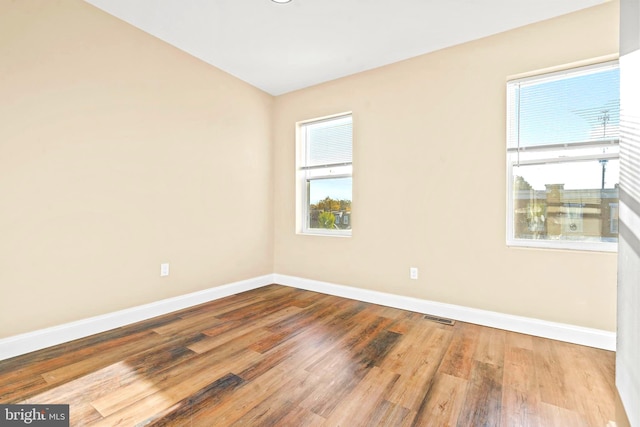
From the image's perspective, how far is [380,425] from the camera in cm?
141

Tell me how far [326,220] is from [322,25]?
2182 mm

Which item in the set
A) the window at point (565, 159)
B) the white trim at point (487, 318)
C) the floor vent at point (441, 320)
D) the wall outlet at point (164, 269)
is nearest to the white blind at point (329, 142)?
the white trim at point (487, 318)

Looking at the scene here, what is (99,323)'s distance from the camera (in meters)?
2.40

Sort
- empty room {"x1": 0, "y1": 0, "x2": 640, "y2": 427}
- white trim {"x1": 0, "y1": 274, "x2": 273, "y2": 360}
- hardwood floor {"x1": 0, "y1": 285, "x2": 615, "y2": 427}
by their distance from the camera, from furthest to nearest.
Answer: white trim {"x1": 0, "y1": 274, "x2": 273, "y2": 360}
empty room {"x1": 0, "y1": 0, "x2": 640, "y2": 427}
hardwood floor {"x1": 0, "y1": 285, "x2": 615, "y2": 427}

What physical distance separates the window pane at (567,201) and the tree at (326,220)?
1985 millimetres

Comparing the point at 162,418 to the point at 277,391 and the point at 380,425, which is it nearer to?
the point at 277,391

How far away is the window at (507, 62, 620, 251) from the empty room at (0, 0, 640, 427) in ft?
0.05

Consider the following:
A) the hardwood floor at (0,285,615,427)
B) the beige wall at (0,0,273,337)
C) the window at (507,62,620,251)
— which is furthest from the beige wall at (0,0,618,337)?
the hardwood floor at (0,285,615,427)

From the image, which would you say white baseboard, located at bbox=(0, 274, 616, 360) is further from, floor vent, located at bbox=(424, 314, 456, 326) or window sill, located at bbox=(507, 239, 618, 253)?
window sill, located at bbox=(507, 239, 618, 253)

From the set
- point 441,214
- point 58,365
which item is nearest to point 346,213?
point 441,214

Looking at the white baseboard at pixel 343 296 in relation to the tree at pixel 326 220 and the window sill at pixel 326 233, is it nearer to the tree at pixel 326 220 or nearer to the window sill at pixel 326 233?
the window sill at pixel 326 233

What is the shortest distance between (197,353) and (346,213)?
2211 millimetres

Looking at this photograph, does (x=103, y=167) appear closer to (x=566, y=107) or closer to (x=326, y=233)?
(x=326, y=233)

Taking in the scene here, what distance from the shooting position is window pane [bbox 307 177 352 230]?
12.0 feet
